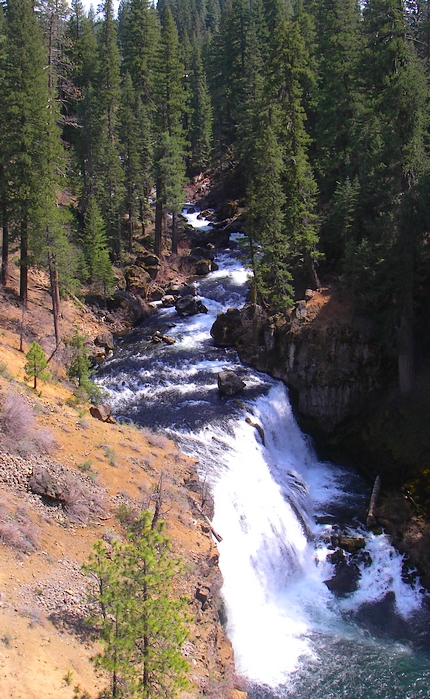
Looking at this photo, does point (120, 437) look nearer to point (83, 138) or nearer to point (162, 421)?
point (162, 421)

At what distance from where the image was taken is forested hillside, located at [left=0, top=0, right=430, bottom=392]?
2722 cm

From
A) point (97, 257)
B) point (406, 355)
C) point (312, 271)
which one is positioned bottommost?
point (406, 355)

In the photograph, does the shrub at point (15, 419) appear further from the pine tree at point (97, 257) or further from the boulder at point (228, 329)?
the pine tree at point (97, 257)

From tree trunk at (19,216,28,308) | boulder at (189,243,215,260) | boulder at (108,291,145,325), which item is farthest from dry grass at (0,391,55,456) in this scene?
boulder at (189,243,215,260)

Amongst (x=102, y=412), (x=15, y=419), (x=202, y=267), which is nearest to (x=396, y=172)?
(x=102, y=412)

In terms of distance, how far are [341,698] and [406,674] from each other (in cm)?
239

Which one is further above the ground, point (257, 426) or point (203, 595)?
point (257, 426)

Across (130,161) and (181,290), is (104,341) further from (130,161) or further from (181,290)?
(130,161)

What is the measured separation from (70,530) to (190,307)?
80.6 ft

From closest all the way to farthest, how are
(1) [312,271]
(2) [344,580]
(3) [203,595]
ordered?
(3) [203,595]
(2) [344,580]
(1) [312,271]

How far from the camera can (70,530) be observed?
1528 centimetres

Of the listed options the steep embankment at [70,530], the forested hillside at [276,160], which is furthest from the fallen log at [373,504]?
the steep embankment at [70,530]

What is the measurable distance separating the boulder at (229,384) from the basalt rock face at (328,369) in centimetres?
332

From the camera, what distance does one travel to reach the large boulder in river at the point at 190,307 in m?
38.6
